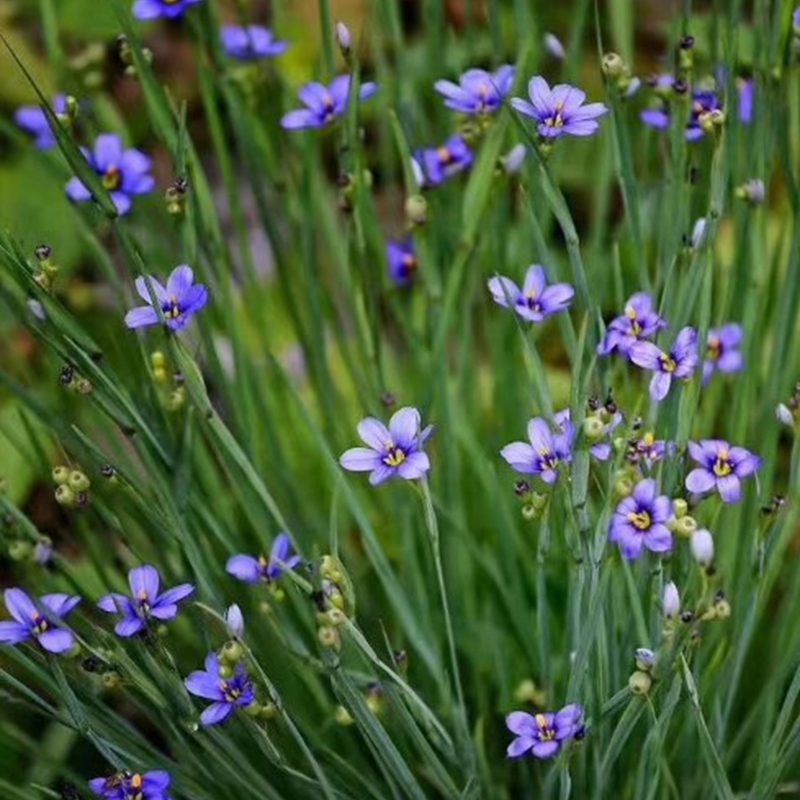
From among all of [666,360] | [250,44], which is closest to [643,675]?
[666,360]

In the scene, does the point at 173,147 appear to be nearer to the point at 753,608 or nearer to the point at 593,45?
the point at 753,608

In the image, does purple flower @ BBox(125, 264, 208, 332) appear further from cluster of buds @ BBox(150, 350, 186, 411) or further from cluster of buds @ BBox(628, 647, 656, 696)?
cluster of buds @ BBox(628, 647, 656, 696)

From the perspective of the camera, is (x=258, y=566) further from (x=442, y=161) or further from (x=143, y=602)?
(x=442, y=161)

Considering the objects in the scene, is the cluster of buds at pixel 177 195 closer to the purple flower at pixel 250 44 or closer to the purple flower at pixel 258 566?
the purple flower at pixel 258 566

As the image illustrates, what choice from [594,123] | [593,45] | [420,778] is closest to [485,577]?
[420,778]

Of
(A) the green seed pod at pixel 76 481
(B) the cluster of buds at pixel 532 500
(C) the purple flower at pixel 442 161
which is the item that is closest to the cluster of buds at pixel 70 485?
(A) the green seed pod at pixel 76 481
